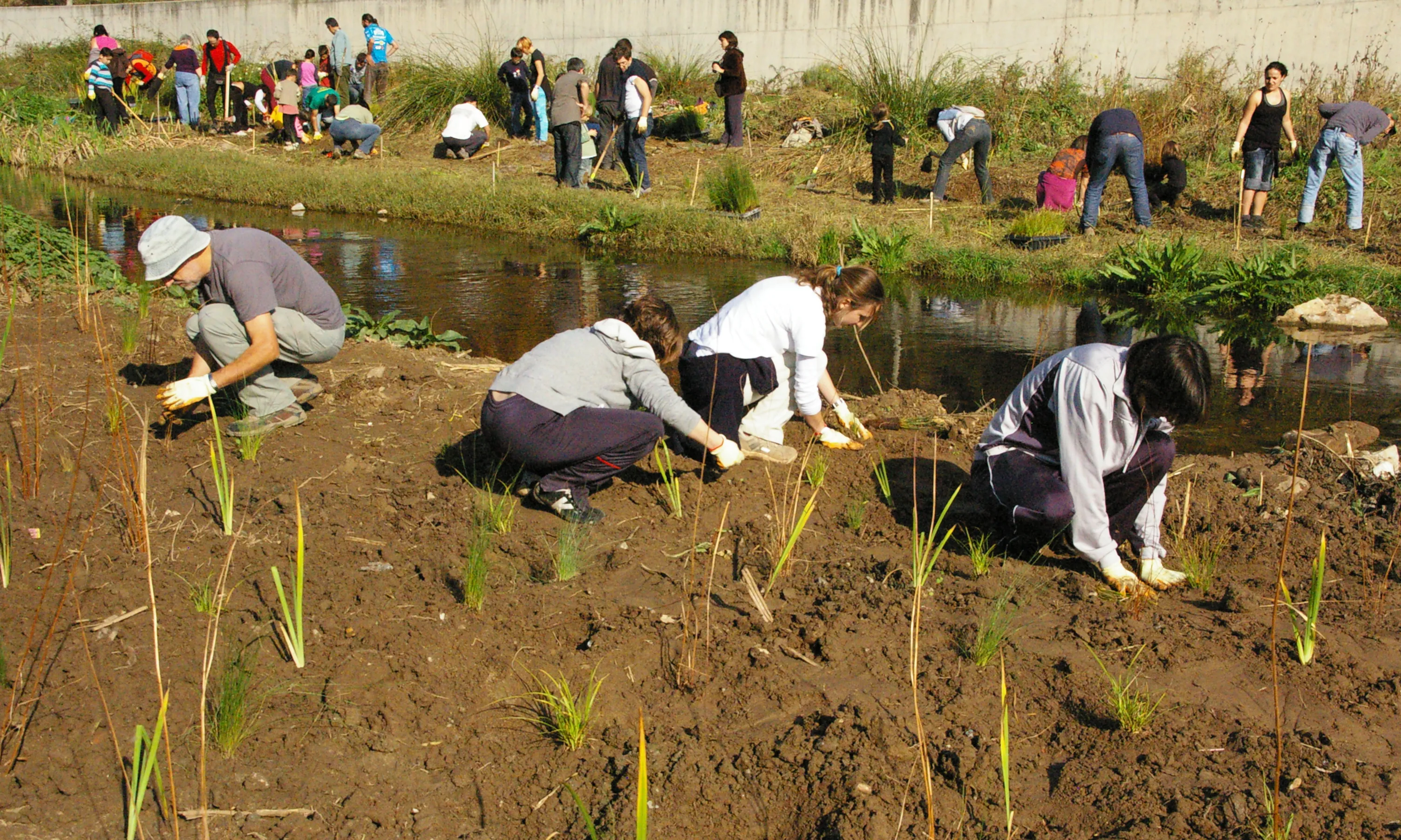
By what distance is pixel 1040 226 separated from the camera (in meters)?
11.1

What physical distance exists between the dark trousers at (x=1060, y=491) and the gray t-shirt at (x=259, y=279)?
3.02 m

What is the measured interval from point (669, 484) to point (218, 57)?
20.0 meters

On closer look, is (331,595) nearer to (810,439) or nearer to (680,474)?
(680,474)

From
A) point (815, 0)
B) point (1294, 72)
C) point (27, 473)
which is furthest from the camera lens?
point (815, 0)

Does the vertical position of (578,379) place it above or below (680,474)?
above

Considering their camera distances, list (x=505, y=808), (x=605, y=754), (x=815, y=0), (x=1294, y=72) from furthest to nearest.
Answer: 1. (x=815, y=0)
2. (x=1294, y=72)
3. (x=605, y=754)
4. (x=505, y=808)

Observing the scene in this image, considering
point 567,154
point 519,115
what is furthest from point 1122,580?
point 519,115

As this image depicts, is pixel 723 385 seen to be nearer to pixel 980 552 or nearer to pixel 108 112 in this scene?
pixel 980 552

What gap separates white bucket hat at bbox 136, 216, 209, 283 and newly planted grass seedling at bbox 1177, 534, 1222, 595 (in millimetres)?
3924

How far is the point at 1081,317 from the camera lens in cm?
887

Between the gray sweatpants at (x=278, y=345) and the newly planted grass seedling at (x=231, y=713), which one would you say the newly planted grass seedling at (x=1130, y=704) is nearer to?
the newly planted grass seedling at (x=231, y=713)

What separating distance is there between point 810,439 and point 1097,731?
2419 mm

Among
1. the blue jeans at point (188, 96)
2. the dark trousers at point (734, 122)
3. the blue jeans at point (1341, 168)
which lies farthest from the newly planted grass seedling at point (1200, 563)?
the blue jeans at point (188, 96)

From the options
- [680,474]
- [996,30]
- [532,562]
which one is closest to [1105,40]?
[996,30]
